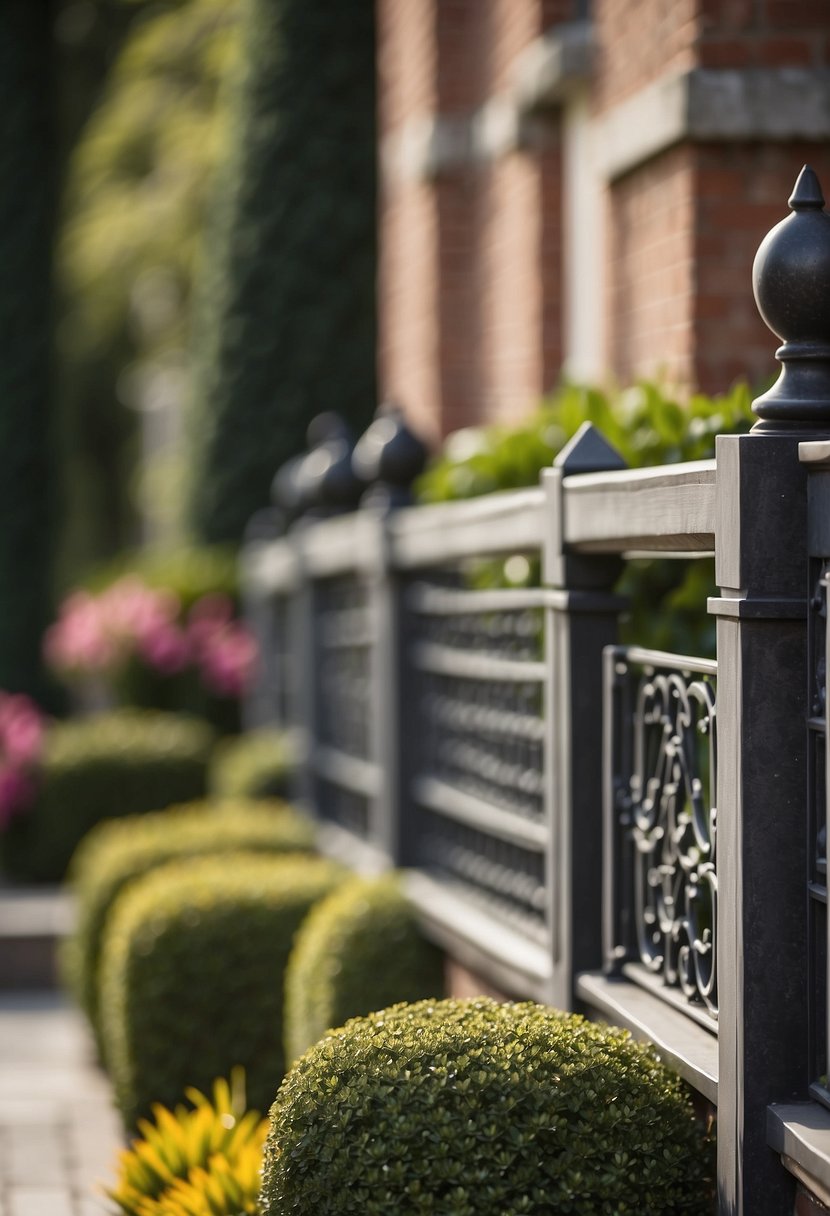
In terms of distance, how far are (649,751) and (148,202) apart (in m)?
16.6

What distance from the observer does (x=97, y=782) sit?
1021cm

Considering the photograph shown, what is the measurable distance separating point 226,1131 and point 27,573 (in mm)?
11606

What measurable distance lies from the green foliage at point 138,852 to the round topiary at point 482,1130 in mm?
3618

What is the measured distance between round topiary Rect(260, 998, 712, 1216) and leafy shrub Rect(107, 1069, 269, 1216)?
670 mm

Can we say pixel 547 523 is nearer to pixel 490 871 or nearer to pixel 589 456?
pixel 589 456

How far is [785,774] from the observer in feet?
9.77

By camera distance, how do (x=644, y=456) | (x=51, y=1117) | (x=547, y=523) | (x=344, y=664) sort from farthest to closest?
1. (x=344, y=664)
2. (x=51, y=1117)
3. (x=644, y=456)
4. (x=547, y=523)

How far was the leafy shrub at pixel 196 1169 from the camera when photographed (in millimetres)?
3834

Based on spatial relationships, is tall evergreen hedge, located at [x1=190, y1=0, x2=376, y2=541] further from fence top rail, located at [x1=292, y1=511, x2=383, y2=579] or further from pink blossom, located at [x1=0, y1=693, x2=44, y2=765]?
fence top rail, located at [x1=292, y1=511, x2=383, y2=579]

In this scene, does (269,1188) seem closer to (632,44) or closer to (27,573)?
(632,44)

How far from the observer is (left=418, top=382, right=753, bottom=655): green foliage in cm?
428

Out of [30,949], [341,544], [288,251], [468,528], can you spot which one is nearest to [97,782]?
[30,949]

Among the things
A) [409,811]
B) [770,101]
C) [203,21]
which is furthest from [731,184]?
[203,21]

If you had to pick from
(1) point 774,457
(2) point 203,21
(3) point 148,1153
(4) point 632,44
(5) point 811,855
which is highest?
(2) point 203,21
